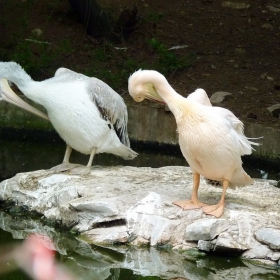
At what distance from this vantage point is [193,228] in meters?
5.88

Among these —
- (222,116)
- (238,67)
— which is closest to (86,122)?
(222,116)

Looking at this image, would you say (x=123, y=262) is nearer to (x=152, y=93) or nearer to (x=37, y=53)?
(x=152, y=93)

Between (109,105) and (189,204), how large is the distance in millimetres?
1869

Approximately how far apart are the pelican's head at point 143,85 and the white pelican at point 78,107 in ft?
4.77

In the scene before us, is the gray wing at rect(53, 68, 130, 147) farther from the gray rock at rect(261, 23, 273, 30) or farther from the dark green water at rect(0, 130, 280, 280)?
the gray rock at rect(261, 23, 273, 30)

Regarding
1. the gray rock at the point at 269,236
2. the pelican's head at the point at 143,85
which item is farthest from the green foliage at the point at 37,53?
the gray rock at the point at 269,236

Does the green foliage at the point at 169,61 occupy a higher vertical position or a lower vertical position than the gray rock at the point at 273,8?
lower

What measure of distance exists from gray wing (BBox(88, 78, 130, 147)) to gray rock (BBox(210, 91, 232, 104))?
9.55 ft

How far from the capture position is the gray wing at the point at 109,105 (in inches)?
294

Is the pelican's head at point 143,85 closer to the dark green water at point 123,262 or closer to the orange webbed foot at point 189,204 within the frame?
the orange webbed foot at point 189,204

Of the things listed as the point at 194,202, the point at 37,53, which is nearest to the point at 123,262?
the point at 194,202

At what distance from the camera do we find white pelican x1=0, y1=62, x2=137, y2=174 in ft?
23.8

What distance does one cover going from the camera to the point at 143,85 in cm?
589

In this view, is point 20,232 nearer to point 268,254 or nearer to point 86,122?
point 86,122
